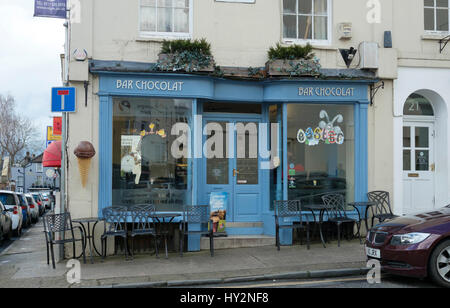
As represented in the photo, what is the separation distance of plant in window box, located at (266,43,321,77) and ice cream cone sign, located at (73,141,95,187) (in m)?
4.19

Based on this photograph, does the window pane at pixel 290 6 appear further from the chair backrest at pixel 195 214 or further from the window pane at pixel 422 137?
the chair backrest at pixel 195 214

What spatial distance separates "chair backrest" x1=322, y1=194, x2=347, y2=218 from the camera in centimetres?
1042

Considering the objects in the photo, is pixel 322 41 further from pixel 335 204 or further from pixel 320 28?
pixel 335 204

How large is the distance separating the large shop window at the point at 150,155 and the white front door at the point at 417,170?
5.34 metres

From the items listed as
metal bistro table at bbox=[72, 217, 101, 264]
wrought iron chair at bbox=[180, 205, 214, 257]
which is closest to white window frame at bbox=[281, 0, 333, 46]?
wrought iron chair at bbox=[180, 205, 214, 257]

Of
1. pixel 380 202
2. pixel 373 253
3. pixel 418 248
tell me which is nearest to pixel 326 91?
pixel 380 202

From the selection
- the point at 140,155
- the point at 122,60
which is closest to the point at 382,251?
the point at 140,155

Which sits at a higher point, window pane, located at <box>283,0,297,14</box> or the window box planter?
window pane, located at <box>283,0,297,14</box>

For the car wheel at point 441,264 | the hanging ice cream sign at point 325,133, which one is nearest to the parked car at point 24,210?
the hanging ice cream sign at point 325,133

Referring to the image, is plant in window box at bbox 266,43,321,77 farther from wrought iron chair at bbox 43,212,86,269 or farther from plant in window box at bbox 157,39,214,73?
wrought iron chair at bbox 43,212,86,269

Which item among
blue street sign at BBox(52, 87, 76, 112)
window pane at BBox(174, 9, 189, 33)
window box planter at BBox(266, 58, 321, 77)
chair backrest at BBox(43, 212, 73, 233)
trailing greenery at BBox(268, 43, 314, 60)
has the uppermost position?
window pane at BBox(174, 9, 189, 33)

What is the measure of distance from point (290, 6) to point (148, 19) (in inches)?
132

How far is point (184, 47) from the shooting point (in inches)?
393

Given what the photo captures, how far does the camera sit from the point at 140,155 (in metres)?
10.2
